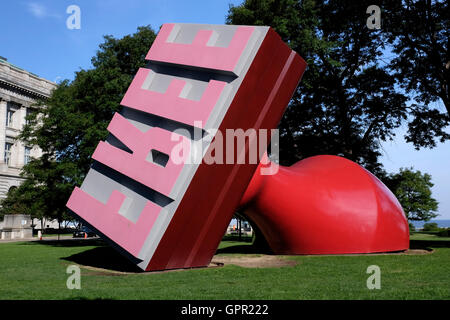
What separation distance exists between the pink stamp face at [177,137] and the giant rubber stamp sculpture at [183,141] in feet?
0.08

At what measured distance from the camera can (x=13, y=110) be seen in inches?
2151

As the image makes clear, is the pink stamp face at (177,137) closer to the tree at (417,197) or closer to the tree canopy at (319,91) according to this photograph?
the tree canopy at (319,91)

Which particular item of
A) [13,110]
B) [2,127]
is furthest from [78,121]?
[13,110]

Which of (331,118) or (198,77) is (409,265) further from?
(331,118)

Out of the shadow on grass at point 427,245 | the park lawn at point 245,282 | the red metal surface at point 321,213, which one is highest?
the red metal surface at point 321,213

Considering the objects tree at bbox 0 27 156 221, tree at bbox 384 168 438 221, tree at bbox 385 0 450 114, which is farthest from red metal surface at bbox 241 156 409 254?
tree at bbox 384 168 438 221

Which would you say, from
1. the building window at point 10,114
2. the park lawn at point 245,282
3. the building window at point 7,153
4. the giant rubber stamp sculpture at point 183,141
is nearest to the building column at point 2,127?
the building window at point 10,114

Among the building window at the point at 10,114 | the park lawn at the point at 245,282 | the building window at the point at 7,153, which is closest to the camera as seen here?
the park lawn at the point at 245,282

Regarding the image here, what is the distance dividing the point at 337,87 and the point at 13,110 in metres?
46.0

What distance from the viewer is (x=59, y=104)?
2386cm

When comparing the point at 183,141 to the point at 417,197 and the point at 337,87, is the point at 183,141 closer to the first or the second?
the point at 337,87

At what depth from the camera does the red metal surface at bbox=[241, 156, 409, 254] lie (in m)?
13.5

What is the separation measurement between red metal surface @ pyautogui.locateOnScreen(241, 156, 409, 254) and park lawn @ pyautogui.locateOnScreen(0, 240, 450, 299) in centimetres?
196

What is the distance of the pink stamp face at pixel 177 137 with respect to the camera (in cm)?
905
